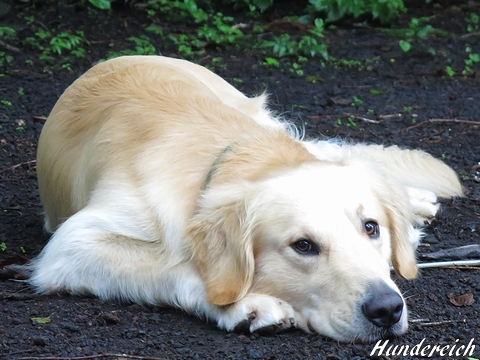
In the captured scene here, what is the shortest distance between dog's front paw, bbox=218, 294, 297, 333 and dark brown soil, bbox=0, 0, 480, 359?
2.0 inches

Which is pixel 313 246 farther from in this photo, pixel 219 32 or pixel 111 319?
pixel 219 32

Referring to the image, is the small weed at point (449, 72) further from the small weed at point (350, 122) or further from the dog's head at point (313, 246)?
the dog's head at point (313, 246)

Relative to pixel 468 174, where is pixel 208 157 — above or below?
above

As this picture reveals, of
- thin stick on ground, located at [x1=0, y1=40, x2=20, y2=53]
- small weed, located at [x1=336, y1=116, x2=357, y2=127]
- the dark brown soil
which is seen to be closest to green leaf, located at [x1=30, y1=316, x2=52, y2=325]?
the dark brown soil

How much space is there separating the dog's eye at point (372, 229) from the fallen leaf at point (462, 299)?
544 mm

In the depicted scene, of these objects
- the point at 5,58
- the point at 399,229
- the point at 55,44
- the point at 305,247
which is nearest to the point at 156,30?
the point at 55,44

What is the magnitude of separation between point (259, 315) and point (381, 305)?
1.78 ft

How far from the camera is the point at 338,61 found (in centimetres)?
907

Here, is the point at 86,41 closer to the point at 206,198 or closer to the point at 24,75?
the point at 24,75

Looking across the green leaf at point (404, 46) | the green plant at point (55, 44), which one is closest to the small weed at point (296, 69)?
the green leaf at point (404, 46)

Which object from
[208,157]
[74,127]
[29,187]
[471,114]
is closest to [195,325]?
[208,157]

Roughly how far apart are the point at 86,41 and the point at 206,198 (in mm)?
5481

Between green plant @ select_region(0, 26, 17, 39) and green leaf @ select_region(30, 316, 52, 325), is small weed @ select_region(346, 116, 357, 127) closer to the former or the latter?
green plant @ select_region(0, 26, 17, 39)

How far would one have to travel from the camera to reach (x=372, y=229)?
149 inches
